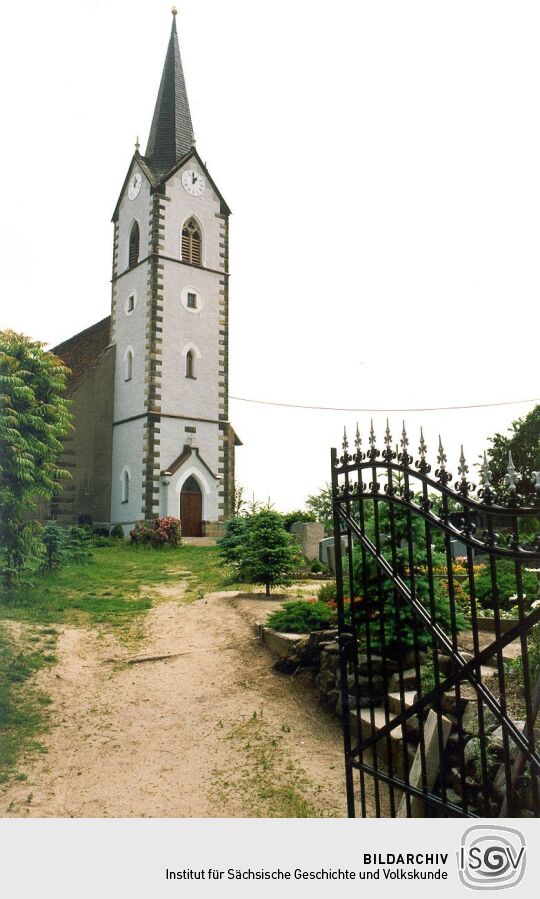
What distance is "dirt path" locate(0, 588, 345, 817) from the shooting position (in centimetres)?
486

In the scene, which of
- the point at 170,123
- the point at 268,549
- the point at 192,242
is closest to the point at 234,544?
the point at 268,549

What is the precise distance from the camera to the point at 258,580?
457 inches

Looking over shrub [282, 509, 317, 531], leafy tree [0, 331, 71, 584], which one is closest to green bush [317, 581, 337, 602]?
leafy tree [0, 331, 71, 584]

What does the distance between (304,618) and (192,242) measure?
65.0 feet

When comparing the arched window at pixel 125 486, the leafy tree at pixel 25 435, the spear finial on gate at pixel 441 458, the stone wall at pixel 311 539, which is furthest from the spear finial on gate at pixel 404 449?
the arched window at pixel 125 486

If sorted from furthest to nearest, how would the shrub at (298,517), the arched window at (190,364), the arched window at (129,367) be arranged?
the arched window at (129,367), the arched window at (190,364), the shrub at (298,517)

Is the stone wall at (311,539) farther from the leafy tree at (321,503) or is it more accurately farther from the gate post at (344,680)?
the gate post at (344,680)

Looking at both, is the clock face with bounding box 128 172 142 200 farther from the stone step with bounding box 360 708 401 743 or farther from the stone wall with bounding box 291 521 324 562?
the stone step with bounding box 360 708 401 743

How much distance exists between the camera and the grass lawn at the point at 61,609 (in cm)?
626

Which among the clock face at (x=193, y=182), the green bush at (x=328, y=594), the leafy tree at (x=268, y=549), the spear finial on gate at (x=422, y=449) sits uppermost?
the clock face at (x=193, y=182)

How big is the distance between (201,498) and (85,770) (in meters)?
18.1

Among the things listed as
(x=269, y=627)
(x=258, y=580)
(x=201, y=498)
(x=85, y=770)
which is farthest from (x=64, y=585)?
(x=201, y=498)
